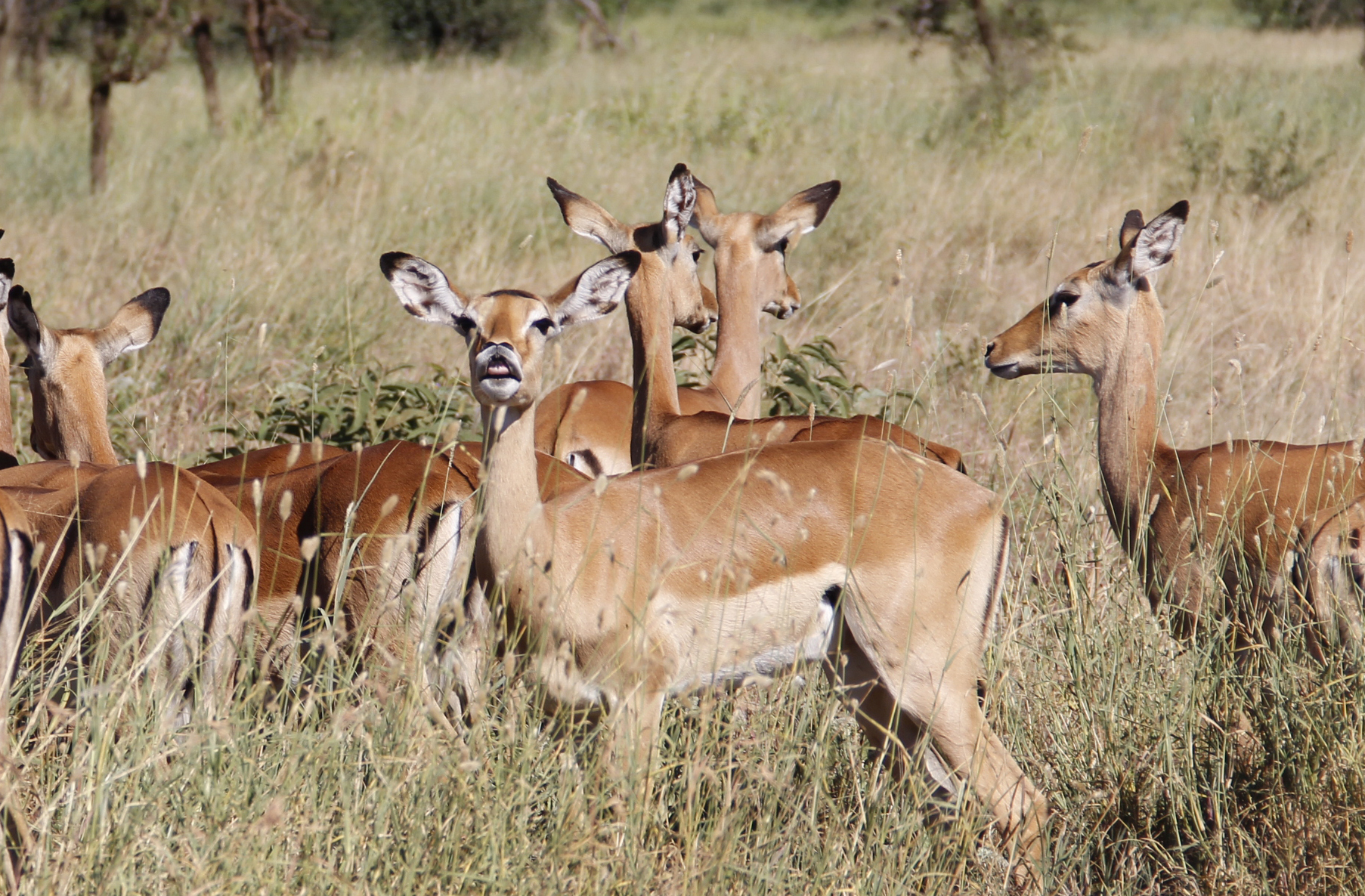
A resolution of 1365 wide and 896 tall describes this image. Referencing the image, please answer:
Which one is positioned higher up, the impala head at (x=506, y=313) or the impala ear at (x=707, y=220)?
the impala head at (x=506, y=313)

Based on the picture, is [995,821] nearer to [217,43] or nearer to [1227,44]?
[1227,44]

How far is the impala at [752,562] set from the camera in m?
2.90

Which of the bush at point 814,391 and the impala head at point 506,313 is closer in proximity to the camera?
the impala head at point 506,313

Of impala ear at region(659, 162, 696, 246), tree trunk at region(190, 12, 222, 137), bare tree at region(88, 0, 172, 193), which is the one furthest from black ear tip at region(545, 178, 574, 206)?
tree trunk at region(190, 12, 222, 137)

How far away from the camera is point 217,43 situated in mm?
21250

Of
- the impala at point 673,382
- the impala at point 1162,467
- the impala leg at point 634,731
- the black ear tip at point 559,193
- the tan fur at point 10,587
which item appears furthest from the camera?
the black ear tip at point 559,193

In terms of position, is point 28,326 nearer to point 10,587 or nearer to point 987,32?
point 10,587

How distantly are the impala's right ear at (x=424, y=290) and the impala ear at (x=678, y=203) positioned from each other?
1502 millimetres

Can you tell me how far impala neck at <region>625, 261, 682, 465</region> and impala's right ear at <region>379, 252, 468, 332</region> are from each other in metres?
1.18

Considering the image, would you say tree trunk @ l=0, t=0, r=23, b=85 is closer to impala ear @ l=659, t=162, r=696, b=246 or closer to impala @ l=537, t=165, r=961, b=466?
impala @ l=537, t=165, r=961, b=466

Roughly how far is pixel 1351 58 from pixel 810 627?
13851mm

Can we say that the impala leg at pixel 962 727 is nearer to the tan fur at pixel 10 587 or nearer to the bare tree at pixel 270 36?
the tan fur at pixel 10 587

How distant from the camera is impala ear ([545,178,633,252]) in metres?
5.10

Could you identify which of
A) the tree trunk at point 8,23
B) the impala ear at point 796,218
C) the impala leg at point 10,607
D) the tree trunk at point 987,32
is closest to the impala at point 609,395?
the impala ear at point 796,218
